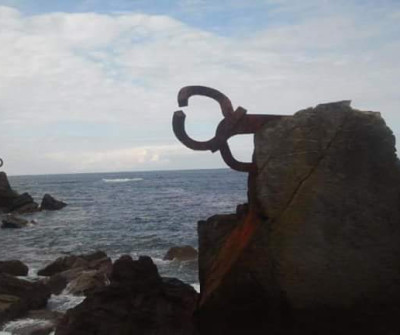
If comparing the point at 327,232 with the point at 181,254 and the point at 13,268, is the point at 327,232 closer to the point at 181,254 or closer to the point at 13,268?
the point at 13,268

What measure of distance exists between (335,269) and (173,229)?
21761mm

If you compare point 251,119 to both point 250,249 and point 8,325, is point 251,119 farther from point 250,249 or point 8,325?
point 8,325

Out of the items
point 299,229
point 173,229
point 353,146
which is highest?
point 353,146

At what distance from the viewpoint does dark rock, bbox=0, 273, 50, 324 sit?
31.6 feet

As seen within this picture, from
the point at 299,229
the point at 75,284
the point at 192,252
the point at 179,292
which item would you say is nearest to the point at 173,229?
the point at 192,252

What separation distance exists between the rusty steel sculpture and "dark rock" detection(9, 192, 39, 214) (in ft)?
134

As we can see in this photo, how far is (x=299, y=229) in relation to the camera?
4.66 meters

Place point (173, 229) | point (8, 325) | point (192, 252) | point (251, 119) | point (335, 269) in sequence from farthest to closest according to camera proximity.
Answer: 1. point (173, 229)
2. point (192, 252)
3. point (8, 325)
4. point (251, 119)
5. point (335, 269)

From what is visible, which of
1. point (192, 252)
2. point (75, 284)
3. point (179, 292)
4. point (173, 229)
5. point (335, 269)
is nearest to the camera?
point (335, 269)

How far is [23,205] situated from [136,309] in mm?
41534

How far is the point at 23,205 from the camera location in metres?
45.0

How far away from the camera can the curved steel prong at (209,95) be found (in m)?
5.13

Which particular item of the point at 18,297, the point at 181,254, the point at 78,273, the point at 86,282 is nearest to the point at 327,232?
the point at 18,297

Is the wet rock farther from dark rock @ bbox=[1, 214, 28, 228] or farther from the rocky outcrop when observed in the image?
dark rock @ bbox=[1, 214, 28, 228]
